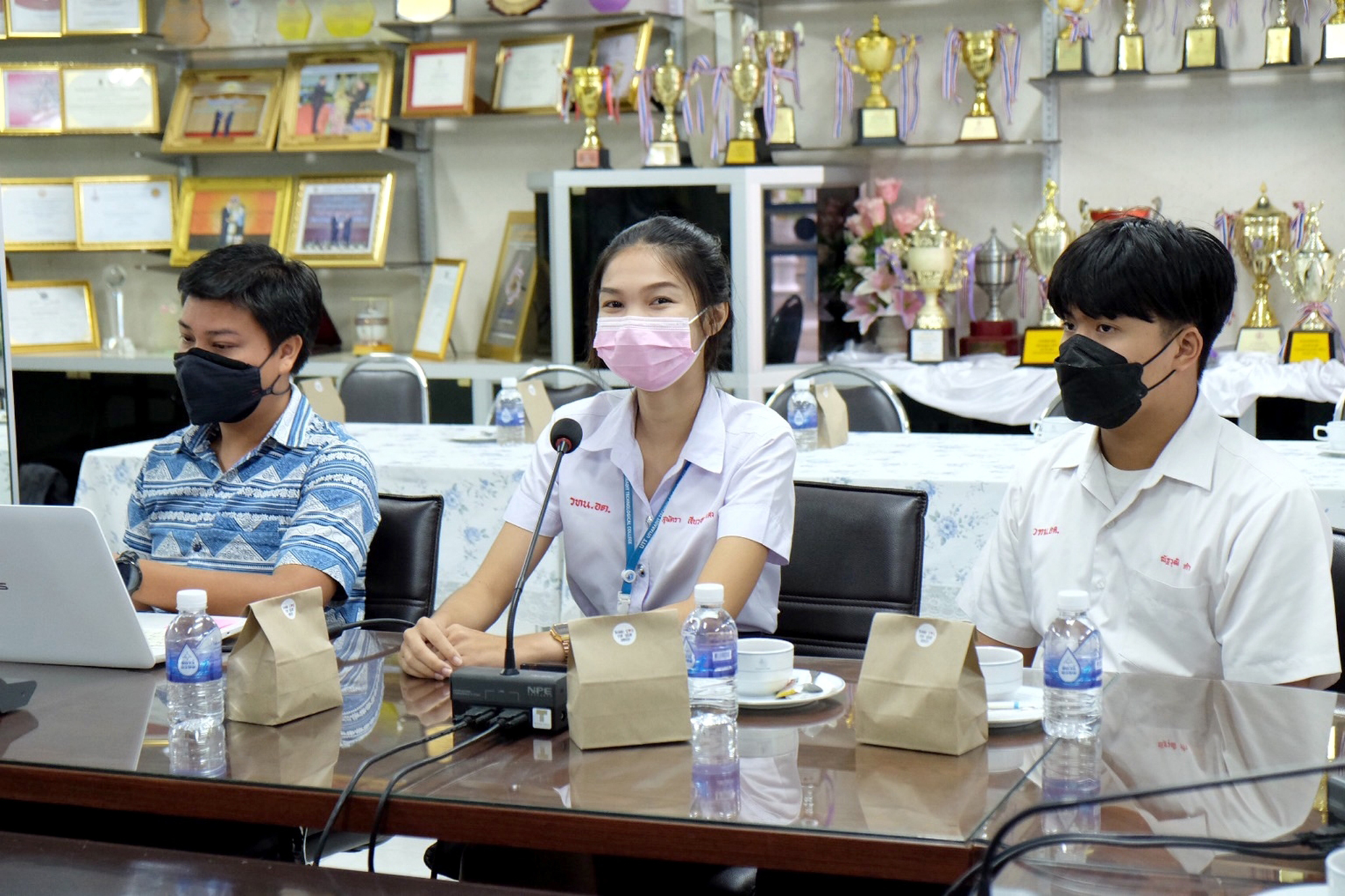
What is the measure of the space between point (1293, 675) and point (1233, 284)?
0.45 m

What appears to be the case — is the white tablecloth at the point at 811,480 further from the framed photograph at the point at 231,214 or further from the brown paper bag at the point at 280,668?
the framed photograph at the point at 231,214

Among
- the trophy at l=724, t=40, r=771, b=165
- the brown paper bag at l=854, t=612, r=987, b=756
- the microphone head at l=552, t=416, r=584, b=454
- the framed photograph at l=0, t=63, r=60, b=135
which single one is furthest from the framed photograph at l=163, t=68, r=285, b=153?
the brown paper bag at l=854, t=612, r=987, b=756

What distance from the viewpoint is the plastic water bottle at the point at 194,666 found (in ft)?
4.58

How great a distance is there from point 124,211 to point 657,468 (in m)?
4.39

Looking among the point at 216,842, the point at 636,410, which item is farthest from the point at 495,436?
the point at 216,842

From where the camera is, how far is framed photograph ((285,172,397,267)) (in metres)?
5.35

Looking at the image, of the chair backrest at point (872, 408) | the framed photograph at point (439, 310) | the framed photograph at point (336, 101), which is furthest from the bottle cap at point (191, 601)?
the framed photograph at point (336, 101)

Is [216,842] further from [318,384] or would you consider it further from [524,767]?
[318,384]

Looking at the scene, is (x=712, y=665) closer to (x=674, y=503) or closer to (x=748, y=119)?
(x=674, y=503)

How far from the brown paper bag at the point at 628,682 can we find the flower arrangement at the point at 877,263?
11.4 ft

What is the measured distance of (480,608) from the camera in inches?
73.7

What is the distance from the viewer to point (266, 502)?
2.06m

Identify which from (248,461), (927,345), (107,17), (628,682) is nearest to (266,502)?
(248,461)

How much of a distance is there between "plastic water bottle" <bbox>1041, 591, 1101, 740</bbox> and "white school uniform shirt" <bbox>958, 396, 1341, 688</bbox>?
35 cm
